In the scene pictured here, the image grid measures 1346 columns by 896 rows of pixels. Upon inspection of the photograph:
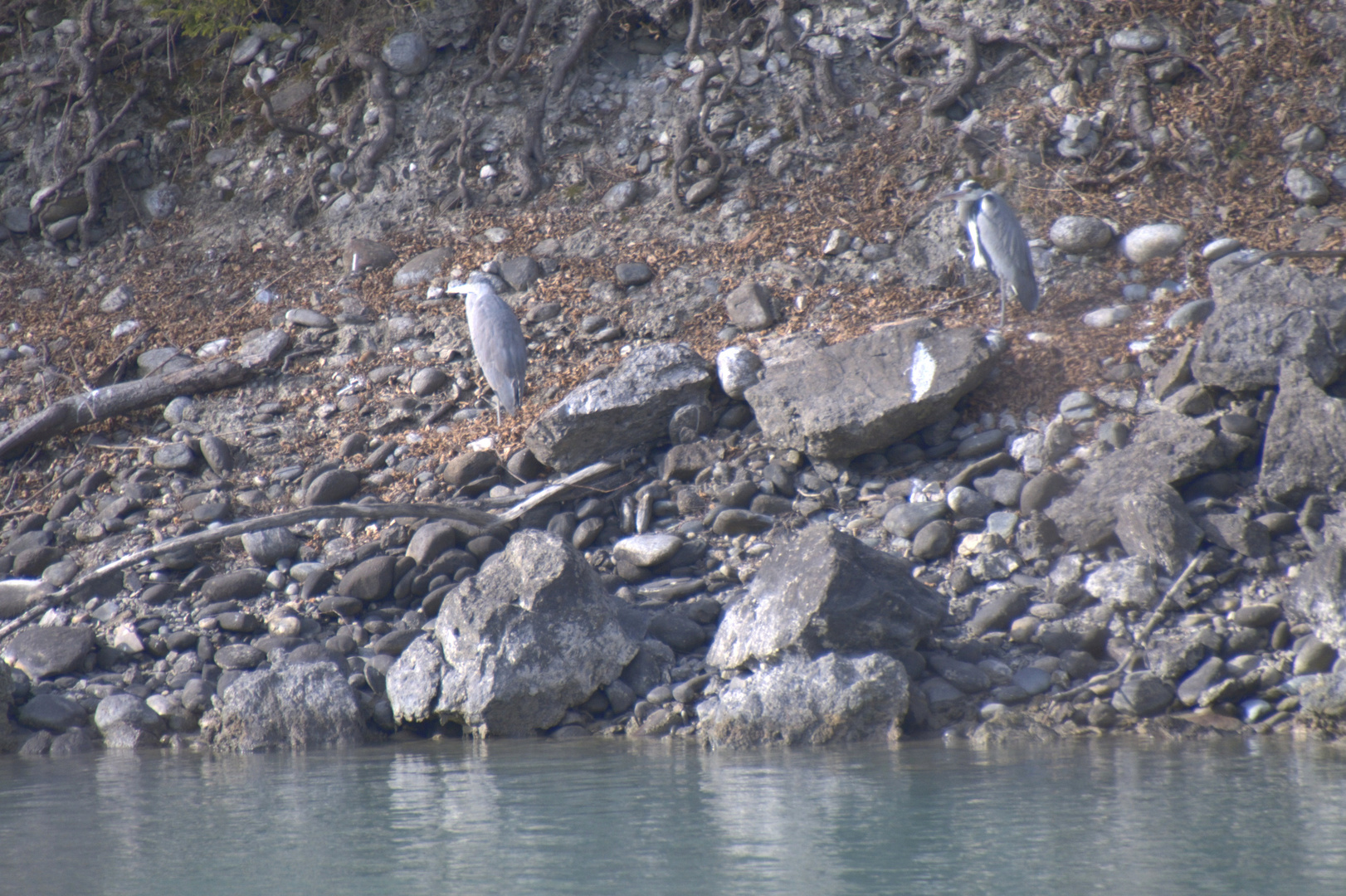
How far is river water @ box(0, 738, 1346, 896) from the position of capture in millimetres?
2396

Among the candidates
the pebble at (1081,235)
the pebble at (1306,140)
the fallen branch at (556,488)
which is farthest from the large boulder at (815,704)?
the pebble at (1306,140)

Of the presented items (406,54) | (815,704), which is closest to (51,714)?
(815,704)

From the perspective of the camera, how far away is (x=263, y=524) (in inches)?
219

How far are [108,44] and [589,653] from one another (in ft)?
27.1

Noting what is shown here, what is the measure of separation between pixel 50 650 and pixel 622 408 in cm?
318

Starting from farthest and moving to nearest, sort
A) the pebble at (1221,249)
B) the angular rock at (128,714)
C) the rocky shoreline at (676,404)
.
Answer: the pebble at (1221,249)
the angular rock at (128,714)
the rocky shoreline at (676,404)

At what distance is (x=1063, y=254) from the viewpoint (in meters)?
6.75

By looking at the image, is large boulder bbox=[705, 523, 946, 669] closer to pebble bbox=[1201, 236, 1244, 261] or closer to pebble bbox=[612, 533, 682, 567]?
pebble bbox=[612, 533, 682, 567]

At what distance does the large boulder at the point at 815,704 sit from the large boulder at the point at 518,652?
671 mm

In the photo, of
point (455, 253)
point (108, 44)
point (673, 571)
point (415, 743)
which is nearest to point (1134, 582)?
point (673, 571)

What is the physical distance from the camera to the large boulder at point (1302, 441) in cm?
462

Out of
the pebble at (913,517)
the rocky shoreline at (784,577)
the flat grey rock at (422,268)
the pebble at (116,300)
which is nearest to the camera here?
the rocky shoreline at (784,577)

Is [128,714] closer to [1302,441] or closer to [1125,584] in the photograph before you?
[1125,584]

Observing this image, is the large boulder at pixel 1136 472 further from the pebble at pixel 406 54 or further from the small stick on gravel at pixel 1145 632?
the pebble at pixel 406 54
